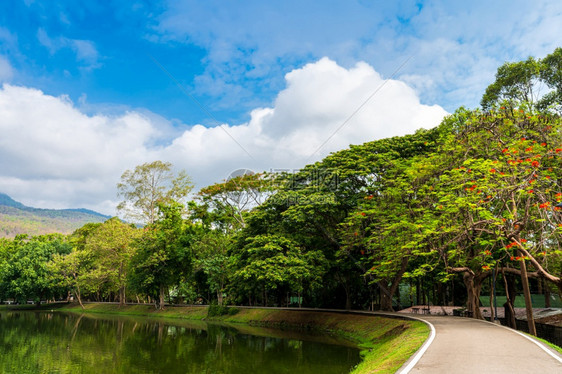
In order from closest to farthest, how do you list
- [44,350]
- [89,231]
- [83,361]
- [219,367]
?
1. [219,367]
2. [83,361]
3. [44,350]
4. [89,231]

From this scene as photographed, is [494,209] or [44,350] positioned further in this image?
[44,350]

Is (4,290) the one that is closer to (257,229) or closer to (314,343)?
(257,229)

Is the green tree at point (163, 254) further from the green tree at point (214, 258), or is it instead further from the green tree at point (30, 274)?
the green tree at point (30, 274)

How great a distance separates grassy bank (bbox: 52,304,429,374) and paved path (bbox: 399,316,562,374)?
972mm

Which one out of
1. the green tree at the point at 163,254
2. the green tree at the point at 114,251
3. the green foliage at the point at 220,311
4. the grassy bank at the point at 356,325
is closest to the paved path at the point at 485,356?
the grassy bank at the point at 356,325

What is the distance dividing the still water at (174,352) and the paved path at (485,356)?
6.01 meters

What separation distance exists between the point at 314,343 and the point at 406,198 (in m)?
10.9

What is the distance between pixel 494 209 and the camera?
20141mm

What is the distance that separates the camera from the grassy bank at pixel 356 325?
43.4 feet

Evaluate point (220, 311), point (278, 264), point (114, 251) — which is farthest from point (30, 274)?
point (278, 264)

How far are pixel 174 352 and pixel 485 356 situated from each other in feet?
57.0

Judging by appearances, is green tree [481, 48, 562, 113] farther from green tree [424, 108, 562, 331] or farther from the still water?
the still water

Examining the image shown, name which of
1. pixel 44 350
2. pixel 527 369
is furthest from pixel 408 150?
pixel 44 350

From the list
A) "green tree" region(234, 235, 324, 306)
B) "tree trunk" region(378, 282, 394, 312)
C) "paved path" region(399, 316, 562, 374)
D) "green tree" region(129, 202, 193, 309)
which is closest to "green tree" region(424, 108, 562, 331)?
"paved path" region(399, 316, 562, 374)
